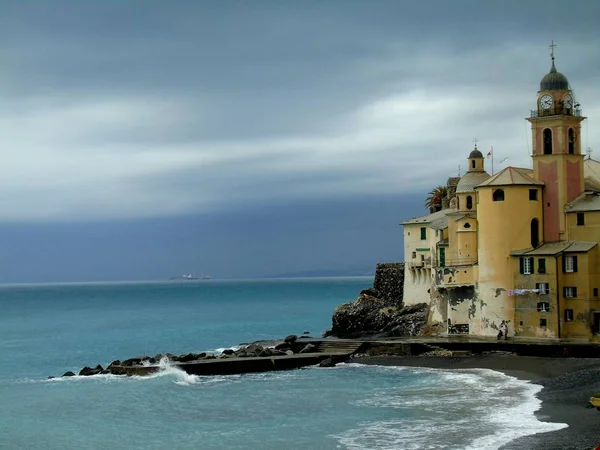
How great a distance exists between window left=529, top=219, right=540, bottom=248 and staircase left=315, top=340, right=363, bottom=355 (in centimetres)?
1253

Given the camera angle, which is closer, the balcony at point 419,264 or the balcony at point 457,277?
the balcony at point 457,277

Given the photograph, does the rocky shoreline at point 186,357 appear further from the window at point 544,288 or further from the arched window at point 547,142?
the arched window at point 547,142

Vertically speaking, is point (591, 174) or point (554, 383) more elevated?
point (591, 174)

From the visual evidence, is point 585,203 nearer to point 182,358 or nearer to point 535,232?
point 535,232

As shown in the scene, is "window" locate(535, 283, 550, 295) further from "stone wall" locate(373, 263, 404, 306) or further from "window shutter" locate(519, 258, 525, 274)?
"stone wall" locate(373, 263, 404, 306)

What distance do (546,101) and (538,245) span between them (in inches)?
348

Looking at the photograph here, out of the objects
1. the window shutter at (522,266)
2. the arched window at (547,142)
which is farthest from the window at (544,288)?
the arched window at (547,142)

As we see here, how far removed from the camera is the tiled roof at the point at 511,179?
57.6m

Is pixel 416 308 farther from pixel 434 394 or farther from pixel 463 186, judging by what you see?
pixel 434 394

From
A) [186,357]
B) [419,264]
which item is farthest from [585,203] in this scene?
[186,357]

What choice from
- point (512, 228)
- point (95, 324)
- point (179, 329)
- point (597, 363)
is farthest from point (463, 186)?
point (95, 324)

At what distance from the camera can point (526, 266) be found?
57.0m

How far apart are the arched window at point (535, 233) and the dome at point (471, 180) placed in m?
7.24

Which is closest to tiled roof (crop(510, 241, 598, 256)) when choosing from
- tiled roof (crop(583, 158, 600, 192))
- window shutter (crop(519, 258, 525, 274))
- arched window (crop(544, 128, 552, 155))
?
window shutter (crop(519, 258, 525, 274))
